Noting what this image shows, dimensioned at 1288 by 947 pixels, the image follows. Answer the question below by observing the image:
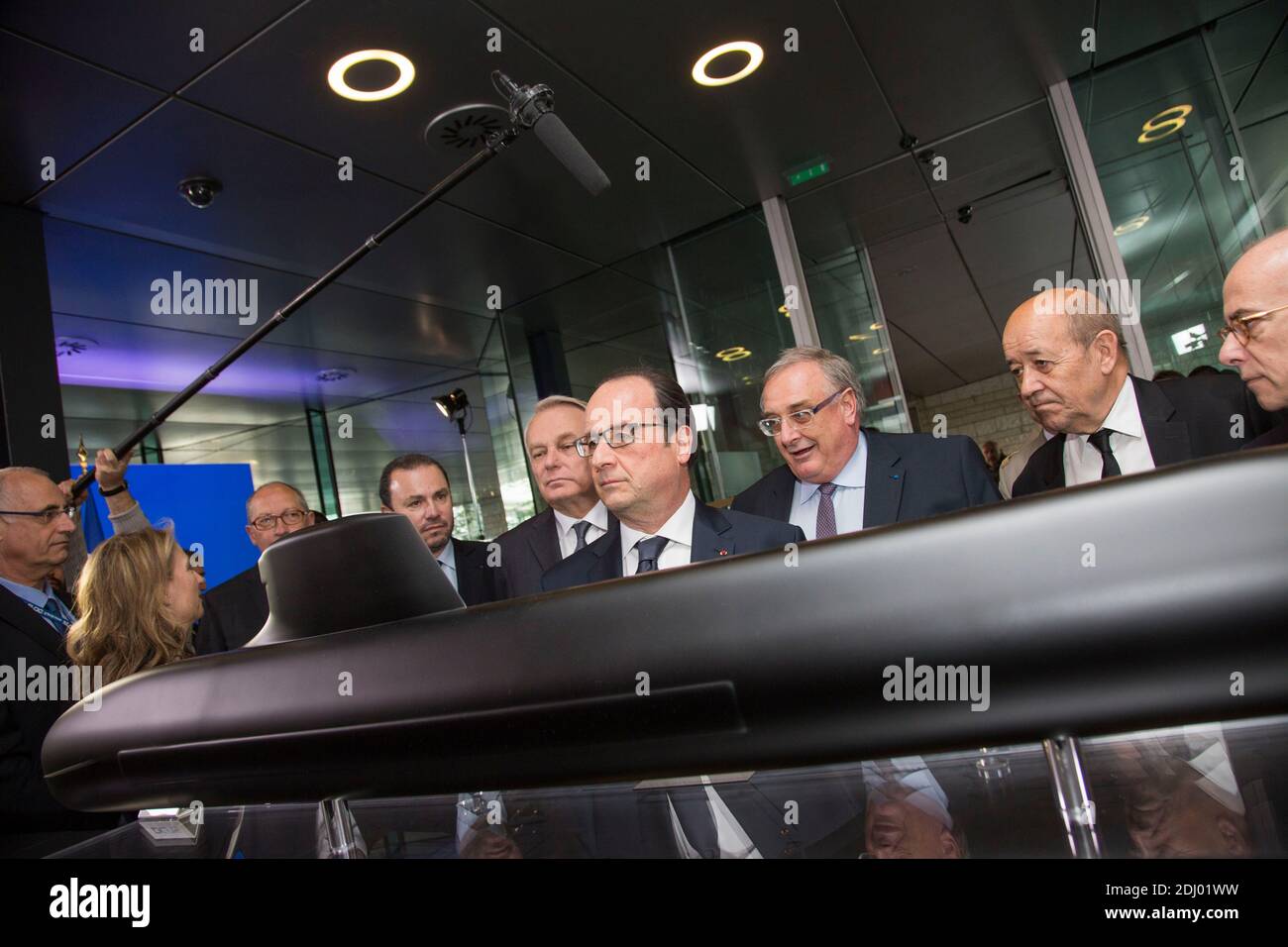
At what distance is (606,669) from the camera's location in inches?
16.7

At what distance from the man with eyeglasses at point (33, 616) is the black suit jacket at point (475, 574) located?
1.12m

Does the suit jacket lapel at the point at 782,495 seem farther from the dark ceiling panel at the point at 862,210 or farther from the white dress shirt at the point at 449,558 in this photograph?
the dark ceiling panel at the point at 862,210

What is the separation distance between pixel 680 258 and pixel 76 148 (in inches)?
125

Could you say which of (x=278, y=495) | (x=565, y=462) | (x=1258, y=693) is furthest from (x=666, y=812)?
(x=278, y=495)

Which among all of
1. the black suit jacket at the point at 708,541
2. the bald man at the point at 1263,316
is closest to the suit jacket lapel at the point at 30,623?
the black suit jacket at the point at 708,541

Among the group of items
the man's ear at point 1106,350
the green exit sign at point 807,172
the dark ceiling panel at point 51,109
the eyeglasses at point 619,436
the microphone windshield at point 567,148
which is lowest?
the eyeglasses at point 619,436

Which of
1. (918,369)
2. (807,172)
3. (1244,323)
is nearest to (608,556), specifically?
(1244,323)

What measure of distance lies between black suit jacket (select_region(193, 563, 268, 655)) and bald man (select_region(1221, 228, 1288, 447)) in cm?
294

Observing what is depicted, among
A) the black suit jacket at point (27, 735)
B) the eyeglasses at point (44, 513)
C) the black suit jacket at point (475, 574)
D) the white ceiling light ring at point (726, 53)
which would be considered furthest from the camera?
the white ceiling light ring at point (726, 53)

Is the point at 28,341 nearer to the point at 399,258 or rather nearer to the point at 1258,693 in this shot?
the point at 399,258

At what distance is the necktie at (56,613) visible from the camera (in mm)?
2336

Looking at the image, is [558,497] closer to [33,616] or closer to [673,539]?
[673,539]

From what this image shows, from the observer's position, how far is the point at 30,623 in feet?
6.07

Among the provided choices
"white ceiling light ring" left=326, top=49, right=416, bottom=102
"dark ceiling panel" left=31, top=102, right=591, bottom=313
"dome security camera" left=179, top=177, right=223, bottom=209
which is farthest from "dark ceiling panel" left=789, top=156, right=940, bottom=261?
"dome security camera" left=179, top=177, right=223, bottom=209
